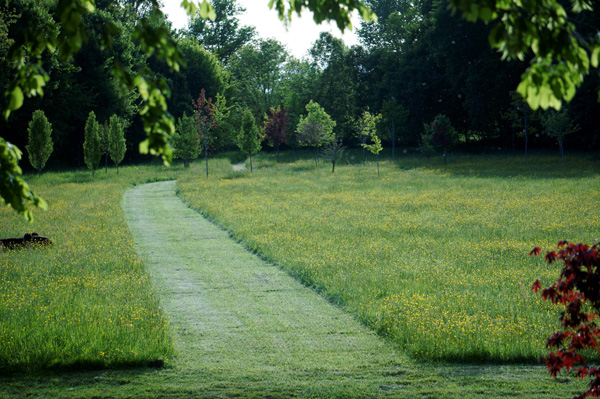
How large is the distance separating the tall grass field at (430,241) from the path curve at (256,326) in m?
0.59

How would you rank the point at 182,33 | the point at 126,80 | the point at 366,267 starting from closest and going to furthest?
1. the point at 126,80
2. the point at 366,267
3. the point at 182,33

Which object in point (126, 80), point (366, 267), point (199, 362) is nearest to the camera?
point (126, 80)

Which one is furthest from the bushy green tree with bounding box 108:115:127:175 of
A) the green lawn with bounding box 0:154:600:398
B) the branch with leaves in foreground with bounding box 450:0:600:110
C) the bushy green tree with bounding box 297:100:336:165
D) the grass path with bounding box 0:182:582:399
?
the branch with leaves in foreground with bounding box 450:0:600:110

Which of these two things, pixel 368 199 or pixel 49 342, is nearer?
pixel 49 342

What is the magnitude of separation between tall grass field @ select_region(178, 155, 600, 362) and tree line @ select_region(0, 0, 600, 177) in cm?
1209

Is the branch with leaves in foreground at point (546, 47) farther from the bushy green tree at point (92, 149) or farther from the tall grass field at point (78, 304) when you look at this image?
the bushy green tree at point (92, 149)

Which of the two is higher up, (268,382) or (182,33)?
(182,33)

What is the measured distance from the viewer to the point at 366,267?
12938mm

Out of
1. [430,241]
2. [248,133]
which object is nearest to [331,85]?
[248,133]

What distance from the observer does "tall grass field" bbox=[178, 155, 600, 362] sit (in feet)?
27.7

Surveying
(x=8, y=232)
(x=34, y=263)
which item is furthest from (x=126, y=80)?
(x=8, y=232)

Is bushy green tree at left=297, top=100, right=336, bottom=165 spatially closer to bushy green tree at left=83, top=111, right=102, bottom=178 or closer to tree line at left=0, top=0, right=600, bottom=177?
tree line at left=0, top=0, right=600, bottom=177

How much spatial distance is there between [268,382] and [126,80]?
13.7 ft

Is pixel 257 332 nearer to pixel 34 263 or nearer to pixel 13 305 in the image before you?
pixel 13 305
